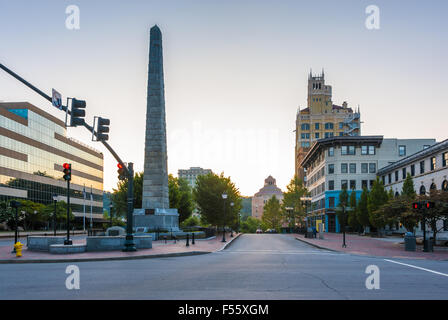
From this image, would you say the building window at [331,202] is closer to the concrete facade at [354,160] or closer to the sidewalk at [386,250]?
the concrete facade at [354,160]

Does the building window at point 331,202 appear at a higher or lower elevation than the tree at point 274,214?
higher

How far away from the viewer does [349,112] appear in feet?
395

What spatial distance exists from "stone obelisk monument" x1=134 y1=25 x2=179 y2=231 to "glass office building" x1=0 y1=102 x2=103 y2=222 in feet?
150

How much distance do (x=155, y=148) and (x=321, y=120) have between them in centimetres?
8806

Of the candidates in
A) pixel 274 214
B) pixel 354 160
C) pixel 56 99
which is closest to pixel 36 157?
pixel 354 160

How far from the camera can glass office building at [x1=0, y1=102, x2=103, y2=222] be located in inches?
2916

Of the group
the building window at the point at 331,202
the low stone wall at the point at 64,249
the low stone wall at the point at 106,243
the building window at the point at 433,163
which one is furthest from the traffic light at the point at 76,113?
the building window at the point at 331,202

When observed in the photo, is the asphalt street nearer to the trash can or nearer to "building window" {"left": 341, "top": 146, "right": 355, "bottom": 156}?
the trash can

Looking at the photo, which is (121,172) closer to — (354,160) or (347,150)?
(347,150)

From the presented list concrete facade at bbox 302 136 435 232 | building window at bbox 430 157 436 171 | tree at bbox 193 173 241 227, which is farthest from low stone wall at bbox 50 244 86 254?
concrete facade at bbox 302 136 435 232

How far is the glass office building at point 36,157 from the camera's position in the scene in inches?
2916

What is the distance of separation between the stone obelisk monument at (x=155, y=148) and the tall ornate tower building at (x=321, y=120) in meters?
→ 81.4
